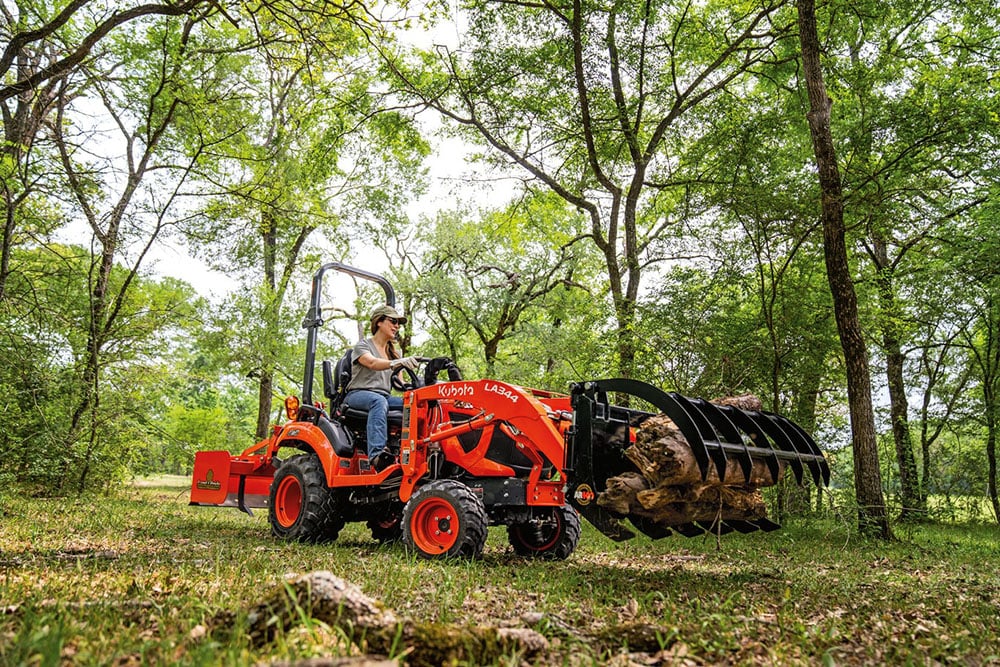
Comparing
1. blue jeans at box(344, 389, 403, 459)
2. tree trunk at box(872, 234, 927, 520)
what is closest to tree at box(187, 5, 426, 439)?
blue jeans at box(344, 389, 403, 459)

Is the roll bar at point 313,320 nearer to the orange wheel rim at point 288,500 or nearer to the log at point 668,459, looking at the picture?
the orange wheel rim at point 288,500

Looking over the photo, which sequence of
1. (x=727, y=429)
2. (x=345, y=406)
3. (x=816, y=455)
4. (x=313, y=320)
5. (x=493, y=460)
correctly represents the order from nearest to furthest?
(x=727, y=429) → (x=816, y=455) → (x=493, y=460) → (x=345, y=406) → (x=313, y=320)

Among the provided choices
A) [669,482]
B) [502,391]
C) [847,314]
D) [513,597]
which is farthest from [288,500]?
[847,314]

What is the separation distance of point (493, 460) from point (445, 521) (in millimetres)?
773

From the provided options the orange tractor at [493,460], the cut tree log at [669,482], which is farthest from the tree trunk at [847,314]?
the cut tree log at [669,482]

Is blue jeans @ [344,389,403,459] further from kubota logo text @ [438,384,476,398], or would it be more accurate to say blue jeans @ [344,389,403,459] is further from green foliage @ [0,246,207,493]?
green foliage @ [0,246,207,493]

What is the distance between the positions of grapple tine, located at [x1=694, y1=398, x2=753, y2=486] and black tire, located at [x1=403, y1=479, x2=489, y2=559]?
201 cm

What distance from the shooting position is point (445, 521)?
6.11 m

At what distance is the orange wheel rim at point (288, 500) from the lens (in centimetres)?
784

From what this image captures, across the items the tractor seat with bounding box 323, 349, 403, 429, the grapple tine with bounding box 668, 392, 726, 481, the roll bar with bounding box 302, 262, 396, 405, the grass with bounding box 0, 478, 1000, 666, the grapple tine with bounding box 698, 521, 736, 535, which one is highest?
the roll bar with bounding box 302, 262, 396, 405

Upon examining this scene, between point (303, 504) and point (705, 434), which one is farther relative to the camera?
point (303, 504)

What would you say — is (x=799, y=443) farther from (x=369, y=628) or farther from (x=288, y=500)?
(x=288, y=500)

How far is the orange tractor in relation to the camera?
5.59 m

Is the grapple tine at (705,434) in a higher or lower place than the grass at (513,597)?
higher
